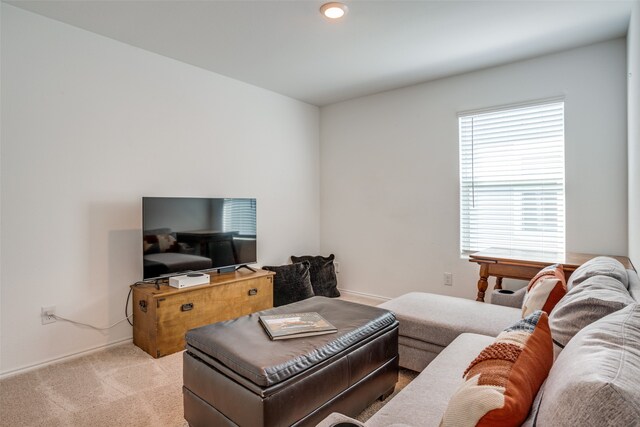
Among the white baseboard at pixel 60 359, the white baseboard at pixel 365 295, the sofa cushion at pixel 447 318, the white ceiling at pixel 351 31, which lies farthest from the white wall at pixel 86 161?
the sofa cushion at pixel 447 318

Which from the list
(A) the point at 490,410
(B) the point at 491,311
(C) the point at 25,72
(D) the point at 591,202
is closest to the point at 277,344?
(A) the point at 490,410

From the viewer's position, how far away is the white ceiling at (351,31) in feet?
7.86

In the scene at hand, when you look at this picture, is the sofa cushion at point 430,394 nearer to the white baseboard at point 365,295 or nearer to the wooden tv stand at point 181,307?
the wooden tv stand at point 181,307

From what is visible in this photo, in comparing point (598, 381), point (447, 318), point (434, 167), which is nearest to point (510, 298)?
point (447, 318)

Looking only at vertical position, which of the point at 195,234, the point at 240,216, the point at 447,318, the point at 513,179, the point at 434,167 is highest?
the point at 434,167

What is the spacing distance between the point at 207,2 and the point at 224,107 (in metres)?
1.42

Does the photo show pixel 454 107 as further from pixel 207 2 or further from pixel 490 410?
pixel 490 410

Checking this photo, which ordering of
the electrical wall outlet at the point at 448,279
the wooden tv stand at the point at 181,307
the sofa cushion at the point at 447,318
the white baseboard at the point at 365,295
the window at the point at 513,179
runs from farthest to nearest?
the white baseboard at the point at 365,295 → the electrical wall outlet at the point at 448,279 → the window at the point at 513,179 → the wooden tv stand at the point at 181,307 → the sofa cushion at the point at 447,318

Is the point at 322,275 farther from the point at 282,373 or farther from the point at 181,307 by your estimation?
the point at 282,373

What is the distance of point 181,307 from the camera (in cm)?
279

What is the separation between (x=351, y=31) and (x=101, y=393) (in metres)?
3.02

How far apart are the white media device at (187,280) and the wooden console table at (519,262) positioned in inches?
89.7

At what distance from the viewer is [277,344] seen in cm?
162

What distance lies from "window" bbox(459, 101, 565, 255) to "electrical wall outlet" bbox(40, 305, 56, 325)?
11.8 ft
